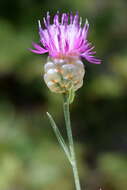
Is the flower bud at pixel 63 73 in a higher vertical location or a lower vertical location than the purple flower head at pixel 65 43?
lower

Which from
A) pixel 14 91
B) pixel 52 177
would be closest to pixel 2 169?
pixel 52 177

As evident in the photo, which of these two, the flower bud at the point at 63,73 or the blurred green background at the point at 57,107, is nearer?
the flower bud at the point at 63,73

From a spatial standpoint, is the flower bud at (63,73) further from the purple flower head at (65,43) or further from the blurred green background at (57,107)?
the blurred green background at (57,107)

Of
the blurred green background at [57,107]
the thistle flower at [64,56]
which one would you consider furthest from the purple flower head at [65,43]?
the blurred green background at [57,107]

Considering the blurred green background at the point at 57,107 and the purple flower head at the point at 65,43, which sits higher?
the purple flower head at the point at 65,43

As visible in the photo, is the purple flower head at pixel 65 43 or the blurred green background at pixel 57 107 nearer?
the purple flower head at pixel 65 43

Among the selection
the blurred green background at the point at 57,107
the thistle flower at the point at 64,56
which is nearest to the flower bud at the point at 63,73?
the thistle flower at the point at 64,56

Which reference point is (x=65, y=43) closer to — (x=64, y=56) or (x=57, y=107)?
(x=64, y=56)

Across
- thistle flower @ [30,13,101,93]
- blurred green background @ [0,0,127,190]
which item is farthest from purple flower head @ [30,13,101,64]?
blurred green background @ [0,0,127,190]

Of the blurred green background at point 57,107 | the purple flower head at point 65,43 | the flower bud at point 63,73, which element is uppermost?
the purple flower head at point 65,43
